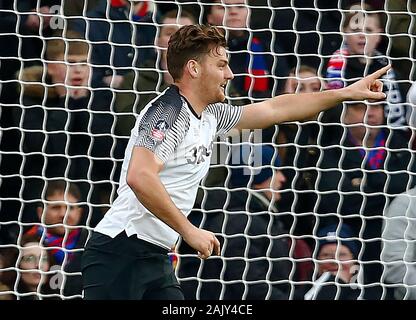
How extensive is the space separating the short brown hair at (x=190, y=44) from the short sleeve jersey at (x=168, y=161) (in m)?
0.09

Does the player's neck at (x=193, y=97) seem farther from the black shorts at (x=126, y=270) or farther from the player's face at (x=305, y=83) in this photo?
the player's face at (x=305, y=83)

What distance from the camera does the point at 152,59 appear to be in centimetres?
581

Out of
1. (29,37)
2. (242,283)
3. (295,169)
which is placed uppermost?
(29,37)

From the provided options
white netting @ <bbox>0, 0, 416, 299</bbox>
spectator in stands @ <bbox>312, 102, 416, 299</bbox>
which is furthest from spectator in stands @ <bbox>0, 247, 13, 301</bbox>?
spectator in stands @ <bbox>312, 102, 416, 299</bbox>

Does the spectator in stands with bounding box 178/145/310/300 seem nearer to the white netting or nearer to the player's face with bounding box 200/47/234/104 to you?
the white netting

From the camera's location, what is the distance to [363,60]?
5891mm

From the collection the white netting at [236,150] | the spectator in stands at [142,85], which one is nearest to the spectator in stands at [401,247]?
the white netting at [236,150]

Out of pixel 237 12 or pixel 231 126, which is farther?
pixel 237 12

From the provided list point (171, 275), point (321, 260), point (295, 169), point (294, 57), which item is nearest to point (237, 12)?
point (294, 57)

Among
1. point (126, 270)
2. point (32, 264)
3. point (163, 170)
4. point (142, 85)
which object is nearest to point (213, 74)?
point (163, 170)

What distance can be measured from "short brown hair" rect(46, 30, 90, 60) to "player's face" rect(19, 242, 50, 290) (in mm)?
802

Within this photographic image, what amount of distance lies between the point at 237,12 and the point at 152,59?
1.34 feet

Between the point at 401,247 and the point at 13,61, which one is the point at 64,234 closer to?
the point at 13,61
